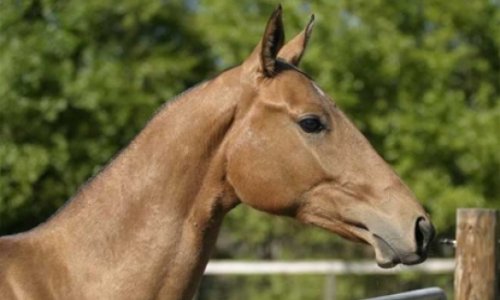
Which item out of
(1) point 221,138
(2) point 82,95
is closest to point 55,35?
(2) point 82,95

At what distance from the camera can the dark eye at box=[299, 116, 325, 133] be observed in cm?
410

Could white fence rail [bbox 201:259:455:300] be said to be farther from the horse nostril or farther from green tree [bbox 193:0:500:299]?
the horse nostril

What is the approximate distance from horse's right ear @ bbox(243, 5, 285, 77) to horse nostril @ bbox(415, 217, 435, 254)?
0.70 m

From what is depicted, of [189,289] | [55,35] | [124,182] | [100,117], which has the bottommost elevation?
[100,117]

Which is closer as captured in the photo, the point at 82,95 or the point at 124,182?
the point at 124,182

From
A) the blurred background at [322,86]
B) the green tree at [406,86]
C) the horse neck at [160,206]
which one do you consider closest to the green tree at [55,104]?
the blurred background at [322,86]

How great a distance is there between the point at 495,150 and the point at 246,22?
10.5ft

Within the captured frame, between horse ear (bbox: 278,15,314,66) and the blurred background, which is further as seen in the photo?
the blurred background

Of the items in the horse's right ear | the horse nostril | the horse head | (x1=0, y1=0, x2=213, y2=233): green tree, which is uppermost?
the horse's right ear

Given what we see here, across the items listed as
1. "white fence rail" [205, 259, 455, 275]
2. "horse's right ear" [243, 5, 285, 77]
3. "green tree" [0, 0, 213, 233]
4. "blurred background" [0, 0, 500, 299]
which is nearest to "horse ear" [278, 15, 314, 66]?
"horse's right ear" [243, 5, 285, 77]

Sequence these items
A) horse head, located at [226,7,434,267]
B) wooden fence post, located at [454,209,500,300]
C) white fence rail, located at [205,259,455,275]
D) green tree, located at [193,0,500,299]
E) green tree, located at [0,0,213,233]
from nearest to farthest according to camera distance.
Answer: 1. horse head, located at [226,7,434,267]
2. wooden fence post, located at [454,209,500,300]
3. white fence rail, located at [205,259,455,275]
4. green tree, located at [0,0,213,233]
5. green tree, located at [193,0,500,299]

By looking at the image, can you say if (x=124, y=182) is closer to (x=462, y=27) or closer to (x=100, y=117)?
(x=100, y=117)

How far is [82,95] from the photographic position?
1359 centimetres

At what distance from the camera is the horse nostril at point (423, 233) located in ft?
13.0
